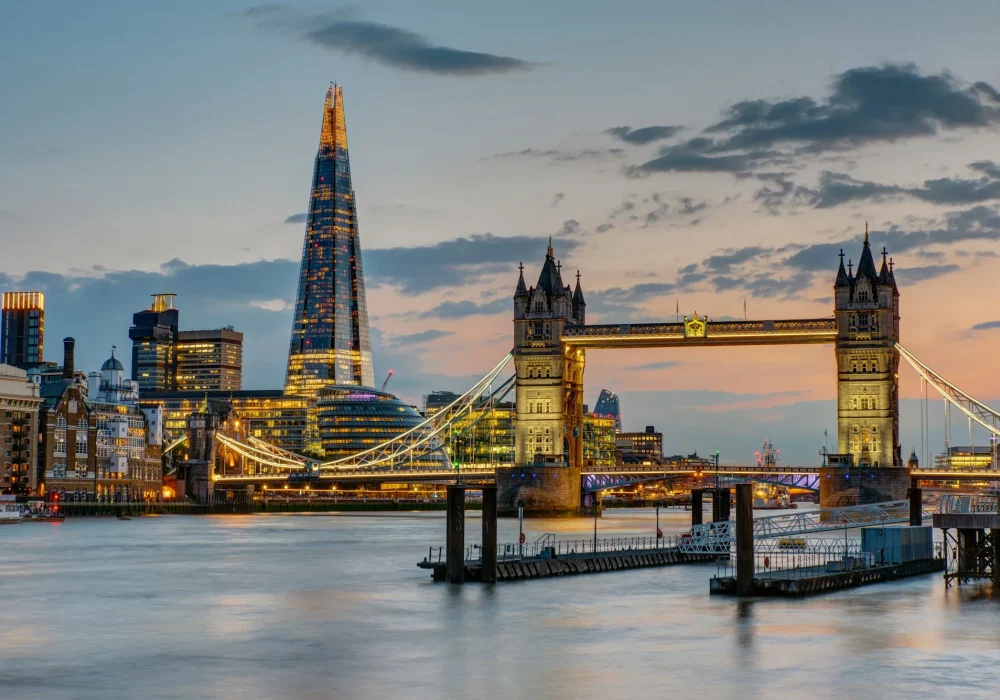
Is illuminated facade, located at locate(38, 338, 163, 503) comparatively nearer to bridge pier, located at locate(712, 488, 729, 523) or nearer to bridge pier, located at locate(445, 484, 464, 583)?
bridge pier, located at locate(712, 488, 729, 523)

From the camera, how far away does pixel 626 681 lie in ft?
121

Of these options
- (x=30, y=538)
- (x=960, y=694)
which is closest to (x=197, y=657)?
(x=960, y=694)

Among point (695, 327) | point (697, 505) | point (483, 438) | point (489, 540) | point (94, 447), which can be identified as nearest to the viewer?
point (489, 540)

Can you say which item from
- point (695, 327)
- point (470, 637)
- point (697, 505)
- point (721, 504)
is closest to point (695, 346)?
point (695, 327)

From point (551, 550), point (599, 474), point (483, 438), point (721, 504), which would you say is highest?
point (483, 438)

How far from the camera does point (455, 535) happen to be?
5503 centimetres

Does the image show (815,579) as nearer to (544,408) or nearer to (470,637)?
(470,637)

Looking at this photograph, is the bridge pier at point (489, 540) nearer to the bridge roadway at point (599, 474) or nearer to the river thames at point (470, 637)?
the river thames at point (470, 637)

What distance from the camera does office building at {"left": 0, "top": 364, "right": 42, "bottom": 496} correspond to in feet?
481

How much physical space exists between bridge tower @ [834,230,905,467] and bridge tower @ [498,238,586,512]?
911 inches

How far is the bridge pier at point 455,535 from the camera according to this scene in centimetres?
5350

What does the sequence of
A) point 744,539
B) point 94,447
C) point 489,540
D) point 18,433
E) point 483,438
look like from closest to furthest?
point 744,539, point 489,540, point 18,433, point 94,447, point 483,438

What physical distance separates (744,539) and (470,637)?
11605 mm

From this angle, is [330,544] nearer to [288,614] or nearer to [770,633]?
[288,614]
